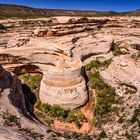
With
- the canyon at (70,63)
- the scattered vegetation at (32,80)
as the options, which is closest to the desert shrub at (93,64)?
the canyon at (70,63)

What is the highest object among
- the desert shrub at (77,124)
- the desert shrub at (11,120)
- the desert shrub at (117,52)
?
the desert shrub at (117,52)

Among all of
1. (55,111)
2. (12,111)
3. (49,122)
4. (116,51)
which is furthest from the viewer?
(116,51)

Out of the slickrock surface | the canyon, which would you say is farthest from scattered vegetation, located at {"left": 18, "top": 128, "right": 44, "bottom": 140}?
the canyon

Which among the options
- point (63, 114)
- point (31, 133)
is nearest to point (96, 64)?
point (63, 114)

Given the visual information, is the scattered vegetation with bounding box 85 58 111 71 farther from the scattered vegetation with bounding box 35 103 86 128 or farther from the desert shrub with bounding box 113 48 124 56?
the scattered vegetation with bounding box 35 103 86 128

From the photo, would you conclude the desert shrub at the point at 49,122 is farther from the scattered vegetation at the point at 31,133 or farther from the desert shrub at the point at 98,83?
the scattered vegetation at the point at 31,133

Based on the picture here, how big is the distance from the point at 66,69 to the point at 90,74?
5614 millimetres

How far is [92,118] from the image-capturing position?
3462 cm

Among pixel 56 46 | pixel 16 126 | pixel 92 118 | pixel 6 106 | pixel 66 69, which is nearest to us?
→ pixel 16 126

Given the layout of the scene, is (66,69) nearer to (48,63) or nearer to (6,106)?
(48,63)

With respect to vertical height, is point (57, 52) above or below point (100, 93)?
above

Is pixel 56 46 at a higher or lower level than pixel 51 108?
higher

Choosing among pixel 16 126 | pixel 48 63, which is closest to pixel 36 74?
pixel 48 63

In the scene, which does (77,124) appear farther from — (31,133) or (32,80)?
(31,133)
